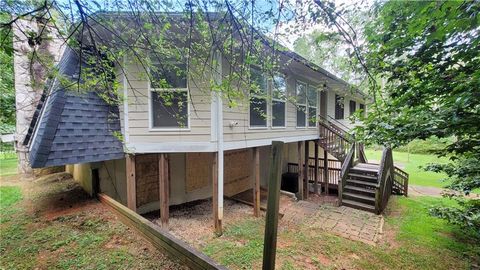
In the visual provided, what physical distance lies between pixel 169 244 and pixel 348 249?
4144 mm

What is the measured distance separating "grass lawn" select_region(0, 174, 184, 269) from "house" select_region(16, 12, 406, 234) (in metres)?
0.99

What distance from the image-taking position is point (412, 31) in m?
2.90

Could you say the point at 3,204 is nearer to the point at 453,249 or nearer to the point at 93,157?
the point at 93,157

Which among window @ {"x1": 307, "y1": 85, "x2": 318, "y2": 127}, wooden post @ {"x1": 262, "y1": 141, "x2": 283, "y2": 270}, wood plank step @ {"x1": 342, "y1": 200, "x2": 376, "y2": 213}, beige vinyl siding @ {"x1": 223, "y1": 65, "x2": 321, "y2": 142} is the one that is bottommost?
wood plank step @ {"x1": 342, "y1": 200, "x2": 376, "y2": 213}

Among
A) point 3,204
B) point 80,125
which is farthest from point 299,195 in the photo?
point 3,204

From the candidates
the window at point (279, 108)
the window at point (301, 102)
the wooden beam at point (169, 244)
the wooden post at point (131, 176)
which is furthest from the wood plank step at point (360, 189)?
the wooden beam at point (169, 244)

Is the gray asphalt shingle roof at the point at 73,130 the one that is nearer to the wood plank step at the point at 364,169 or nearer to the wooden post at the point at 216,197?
the wooden post at the point at 216,197

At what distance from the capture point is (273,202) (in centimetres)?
202

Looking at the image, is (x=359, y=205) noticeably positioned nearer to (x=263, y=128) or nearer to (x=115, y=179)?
(x=263, y=128)

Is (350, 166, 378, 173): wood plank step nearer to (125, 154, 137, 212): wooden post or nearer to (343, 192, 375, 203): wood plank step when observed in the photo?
(343, 192, 375, 203): wood plank step

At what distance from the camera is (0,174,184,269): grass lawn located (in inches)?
121

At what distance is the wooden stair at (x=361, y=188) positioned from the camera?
784cm

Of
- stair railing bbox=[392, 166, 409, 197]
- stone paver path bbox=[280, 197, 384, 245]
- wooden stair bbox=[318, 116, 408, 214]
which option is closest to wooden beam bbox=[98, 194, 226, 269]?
stone paver path bbox=[280, 197, 384, 245]

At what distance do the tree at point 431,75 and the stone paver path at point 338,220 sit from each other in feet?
6.95
